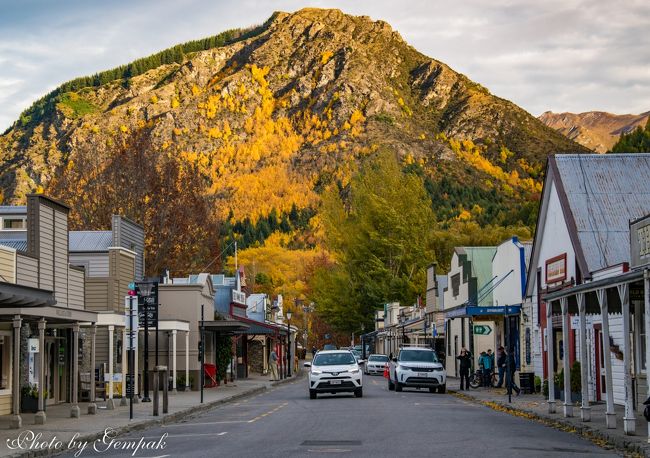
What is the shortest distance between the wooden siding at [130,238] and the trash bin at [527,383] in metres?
17.2

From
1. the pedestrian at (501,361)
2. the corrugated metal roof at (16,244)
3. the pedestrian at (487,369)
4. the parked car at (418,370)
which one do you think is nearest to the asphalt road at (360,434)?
the parked car at (418,370)

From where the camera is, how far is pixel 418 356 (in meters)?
43.9

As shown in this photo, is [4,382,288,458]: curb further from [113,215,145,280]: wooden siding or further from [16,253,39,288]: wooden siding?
[113,215,145,280]: wooden siding

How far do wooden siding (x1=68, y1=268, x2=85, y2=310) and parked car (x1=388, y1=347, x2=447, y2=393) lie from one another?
13059 mm

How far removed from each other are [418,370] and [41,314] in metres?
19.3

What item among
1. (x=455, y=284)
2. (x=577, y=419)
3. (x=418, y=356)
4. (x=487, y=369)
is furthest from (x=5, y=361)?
(x=455, y=284)

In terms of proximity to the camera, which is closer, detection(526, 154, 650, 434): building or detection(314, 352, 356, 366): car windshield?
detection(526, 154, 650, 434): building

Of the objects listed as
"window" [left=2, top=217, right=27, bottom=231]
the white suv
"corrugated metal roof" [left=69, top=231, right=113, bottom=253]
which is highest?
"window" [left=2, top=217, right=27, bottom=231]

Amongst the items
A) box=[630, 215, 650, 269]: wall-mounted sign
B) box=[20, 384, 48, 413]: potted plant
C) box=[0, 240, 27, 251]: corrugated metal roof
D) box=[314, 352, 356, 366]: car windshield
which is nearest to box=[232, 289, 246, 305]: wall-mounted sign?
box=[314, 352, 356, 366]: car windshield

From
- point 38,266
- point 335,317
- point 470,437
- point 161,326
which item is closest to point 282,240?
point 335,317

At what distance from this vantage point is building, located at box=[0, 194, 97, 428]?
2637 cm

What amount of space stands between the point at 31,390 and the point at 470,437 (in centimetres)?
1708

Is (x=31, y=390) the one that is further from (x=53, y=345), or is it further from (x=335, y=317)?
(x=335, y=317)

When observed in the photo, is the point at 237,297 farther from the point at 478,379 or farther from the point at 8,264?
the point at 8,264
